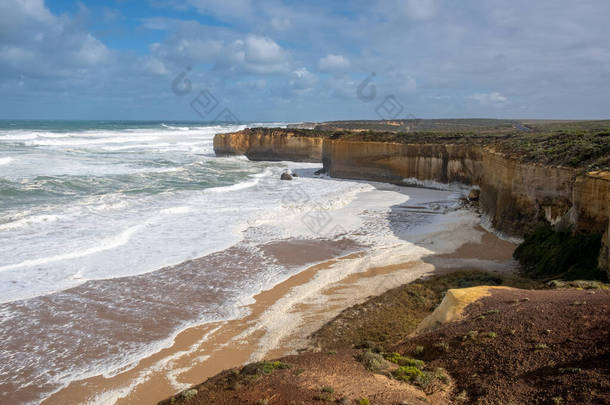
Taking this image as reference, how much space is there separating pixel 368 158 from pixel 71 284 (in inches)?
979

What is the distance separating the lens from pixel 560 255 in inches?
470

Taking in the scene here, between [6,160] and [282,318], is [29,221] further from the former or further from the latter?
[6,160]

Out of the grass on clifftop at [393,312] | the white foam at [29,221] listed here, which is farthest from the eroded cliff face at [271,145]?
the grass on clifftop at [393,312]

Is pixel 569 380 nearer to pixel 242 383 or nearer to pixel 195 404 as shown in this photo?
pixel 242 383

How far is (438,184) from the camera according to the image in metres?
29.6

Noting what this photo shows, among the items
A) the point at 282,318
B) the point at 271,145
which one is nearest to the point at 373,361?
the point at 282,318

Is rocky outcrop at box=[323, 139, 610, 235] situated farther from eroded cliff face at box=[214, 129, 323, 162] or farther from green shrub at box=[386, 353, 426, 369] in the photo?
eroded cliff face at box=[214, 129, 323, 162]

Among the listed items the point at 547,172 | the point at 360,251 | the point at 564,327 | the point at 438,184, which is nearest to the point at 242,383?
the point at 564,327

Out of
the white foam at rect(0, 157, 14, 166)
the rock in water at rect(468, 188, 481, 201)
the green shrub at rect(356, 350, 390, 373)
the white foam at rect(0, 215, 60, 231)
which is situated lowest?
the white foam at rect(0, 215, 60, 231)

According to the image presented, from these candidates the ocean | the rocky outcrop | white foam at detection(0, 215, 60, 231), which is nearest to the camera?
the ocean

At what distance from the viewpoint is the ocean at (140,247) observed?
9.07m

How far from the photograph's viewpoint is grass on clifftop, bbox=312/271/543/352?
8773mm

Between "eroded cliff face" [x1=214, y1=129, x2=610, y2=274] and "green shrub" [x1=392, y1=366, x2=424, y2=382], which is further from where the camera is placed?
"eroded cliff face" [x1=214, y1=129, x2=610, y2=274]

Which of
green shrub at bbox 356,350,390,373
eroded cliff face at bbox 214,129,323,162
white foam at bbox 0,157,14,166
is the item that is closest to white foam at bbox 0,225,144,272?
green shrub at bbox 356,350,390,373
